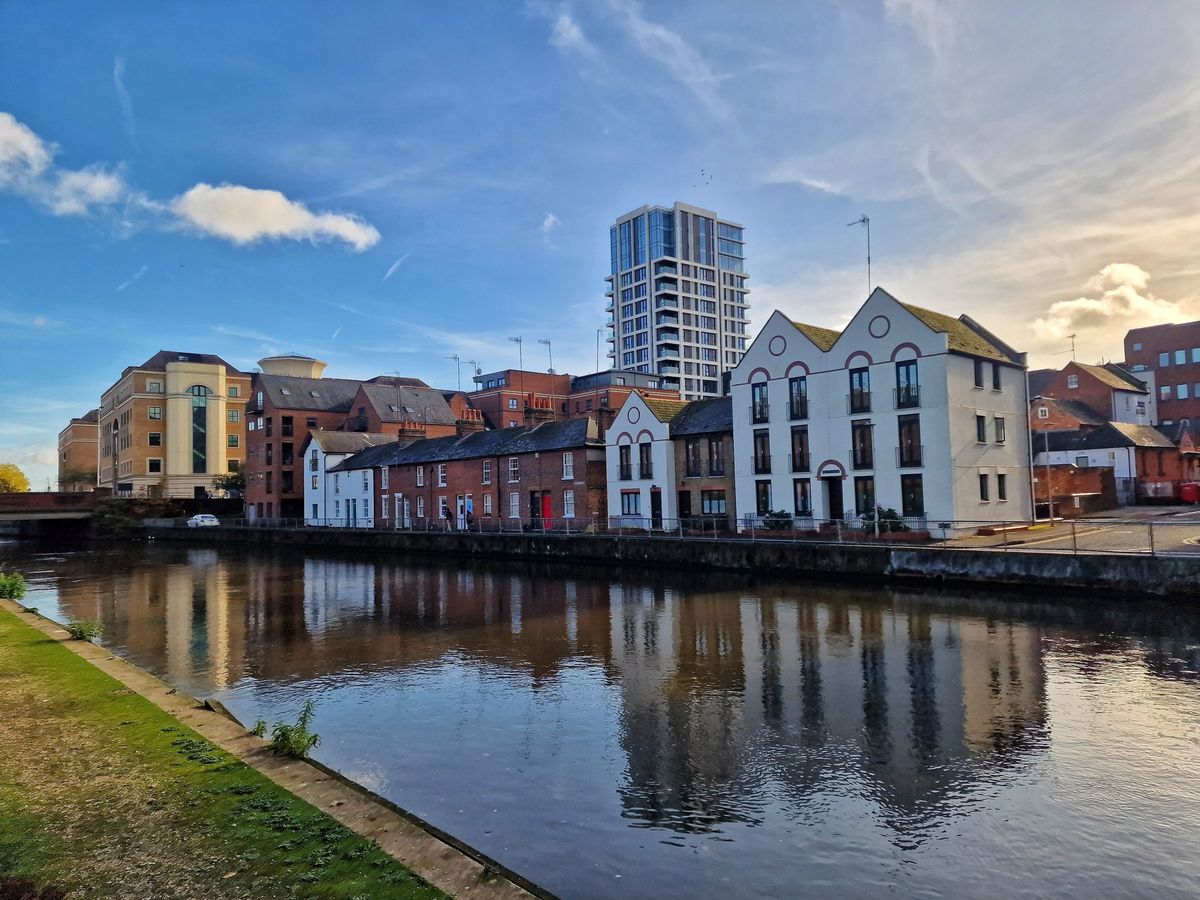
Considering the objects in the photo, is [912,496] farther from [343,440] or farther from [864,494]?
[343,440]

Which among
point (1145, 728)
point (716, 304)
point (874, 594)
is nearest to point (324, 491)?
point (874, 594)

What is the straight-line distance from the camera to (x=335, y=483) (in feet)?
229

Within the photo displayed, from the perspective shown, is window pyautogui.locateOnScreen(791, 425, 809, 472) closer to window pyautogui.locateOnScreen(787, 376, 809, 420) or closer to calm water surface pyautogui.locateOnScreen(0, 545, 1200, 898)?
window pyautogui.locateOnScreen(787, 376, 809, 420)

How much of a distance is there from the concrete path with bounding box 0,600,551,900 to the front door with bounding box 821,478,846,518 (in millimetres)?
30276

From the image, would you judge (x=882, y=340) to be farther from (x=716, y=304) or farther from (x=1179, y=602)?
(x=716, y=304)

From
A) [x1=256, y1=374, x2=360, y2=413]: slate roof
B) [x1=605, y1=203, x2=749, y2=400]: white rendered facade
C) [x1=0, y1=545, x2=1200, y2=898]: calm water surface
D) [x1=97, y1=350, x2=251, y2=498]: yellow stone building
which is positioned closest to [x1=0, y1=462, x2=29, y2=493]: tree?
[x1=97, y1=350, x2=251, y2=498]: yellow stone building

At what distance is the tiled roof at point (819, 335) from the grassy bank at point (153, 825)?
3321 cm

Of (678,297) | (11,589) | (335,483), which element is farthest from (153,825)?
(678,297)

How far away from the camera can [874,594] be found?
24891mm

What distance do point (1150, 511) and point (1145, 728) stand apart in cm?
3664

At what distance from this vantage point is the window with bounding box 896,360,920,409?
33.5 m

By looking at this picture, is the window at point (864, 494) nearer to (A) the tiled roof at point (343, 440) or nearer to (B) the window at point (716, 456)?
(B) the window at point (716, 456)

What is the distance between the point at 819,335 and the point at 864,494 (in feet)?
29.0

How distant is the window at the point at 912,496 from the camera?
3288cm
